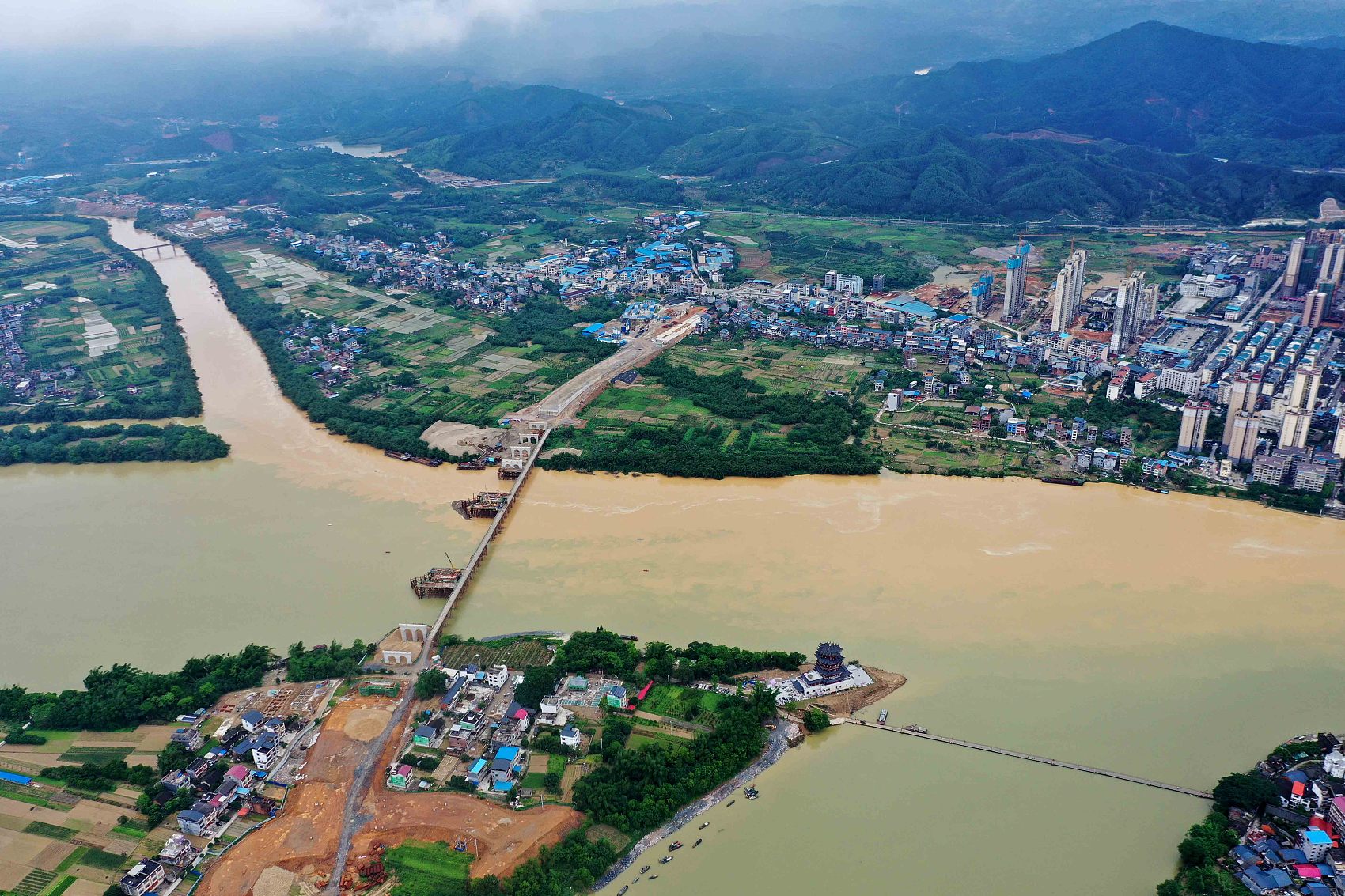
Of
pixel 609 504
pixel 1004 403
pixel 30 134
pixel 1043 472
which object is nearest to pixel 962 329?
pixel 1004 403

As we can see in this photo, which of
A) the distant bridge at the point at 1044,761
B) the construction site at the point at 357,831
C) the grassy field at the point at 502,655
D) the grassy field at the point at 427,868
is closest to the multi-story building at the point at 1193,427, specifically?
the distant bridge at the point at 1044,761

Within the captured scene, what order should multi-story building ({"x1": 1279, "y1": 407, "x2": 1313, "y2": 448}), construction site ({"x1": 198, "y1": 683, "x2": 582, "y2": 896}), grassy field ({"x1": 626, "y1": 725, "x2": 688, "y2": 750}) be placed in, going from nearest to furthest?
construction site ({"x1": 198, "y1": 683, "x2": 582, "y2": 896})
grassy field ({"x1": 626, "y1": 725, "x2": 688, "y2": 750})
multi-story building ({"x1": 1279, "y1": 407, "x2": 1313, "y2": 448})

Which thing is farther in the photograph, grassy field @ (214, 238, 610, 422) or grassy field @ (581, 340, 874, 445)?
grassy field @ (214, 238, 610, 422)

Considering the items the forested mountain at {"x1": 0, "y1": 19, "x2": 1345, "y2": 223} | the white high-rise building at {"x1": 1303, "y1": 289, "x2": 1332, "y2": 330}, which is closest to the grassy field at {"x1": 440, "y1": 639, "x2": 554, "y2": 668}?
the white high-rise building at {"x1": 1303, "y1": 289, "x2": 1332, "y2": 330}

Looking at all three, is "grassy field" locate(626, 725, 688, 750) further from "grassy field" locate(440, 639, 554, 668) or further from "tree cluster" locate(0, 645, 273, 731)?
"tree cluster" locate(0, 645, 273, 731)

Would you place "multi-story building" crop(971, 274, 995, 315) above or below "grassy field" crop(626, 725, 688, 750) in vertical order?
above

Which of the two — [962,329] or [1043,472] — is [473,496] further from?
[962,329]

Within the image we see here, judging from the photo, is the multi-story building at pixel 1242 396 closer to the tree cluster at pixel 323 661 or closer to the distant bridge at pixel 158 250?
the tree cluster at pixel 323 661
